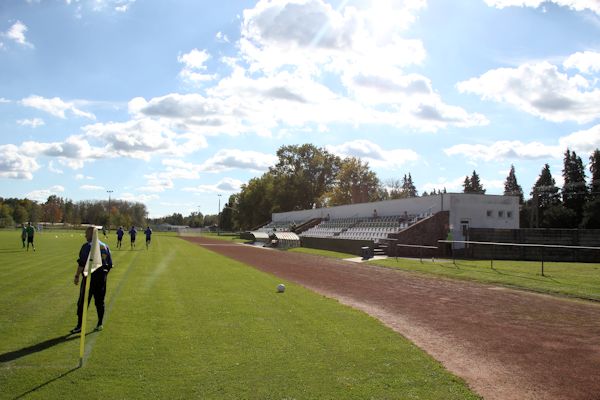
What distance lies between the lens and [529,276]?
1750cm

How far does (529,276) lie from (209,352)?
14.5 meters

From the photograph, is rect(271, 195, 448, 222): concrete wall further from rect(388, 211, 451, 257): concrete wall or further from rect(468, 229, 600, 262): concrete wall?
rect(468, 229, 600, 262): concrete wall

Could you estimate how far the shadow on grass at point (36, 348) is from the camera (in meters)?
6.76

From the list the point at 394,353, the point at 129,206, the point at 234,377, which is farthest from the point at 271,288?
the point at 129,206

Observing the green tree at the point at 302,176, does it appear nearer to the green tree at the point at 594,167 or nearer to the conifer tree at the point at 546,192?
the conifer tree at the point at 546,192

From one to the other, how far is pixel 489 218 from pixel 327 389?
30.0 meters

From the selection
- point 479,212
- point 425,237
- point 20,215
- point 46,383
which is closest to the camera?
point 46,383

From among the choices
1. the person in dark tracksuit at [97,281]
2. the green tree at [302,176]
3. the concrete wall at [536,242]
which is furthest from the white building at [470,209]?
the green tree at [302,176]

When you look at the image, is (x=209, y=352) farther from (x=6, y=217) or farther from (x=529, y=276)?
(x=6, y=217)

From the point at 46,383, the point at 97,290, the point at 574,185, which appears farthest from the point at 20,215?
the point at 46,383

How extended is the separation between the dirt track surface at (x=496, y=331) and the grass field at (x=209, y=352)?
0.66 m

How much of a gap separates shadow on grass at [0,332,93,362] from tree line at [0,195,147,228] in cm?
11889

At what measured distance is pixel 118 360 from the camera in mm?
6719

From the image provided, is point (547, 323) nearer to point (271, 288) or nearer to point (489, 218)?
point (271, 288)
